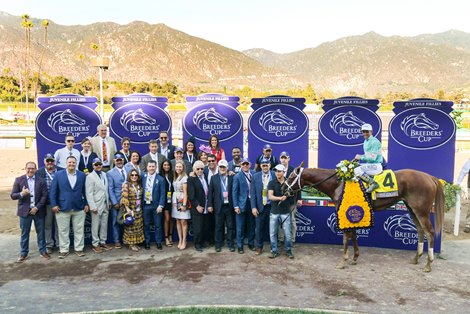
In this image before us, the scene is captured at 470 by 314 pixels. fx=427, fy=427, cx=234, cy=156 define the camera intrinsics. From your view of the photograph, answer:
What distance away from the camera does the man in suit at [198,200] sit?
8.71m

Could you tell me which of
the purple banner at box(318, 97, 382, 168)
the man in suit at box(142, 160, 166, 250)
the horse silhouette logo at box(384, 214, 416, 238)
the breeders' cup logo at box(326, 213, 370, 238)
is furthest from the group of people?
the horse silhouette logo at box(384, 214, 416, 238)

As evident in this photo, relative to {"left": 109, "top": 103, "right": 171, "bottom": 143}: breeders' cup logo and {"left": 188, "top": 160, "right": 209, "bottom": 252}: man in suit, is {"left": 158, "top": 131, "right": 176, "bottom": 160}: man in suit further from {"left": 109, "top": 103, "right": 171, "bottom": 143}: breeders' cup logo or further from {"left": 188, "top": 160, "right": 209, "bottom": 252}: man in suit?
{"left": 188, "top": 160, "right": 209, "bottom": 252}: man in suit

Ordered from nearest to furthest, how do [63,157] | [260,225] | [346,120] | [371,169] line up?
1. [371,169]
2. [260,225]
3. [63,157]
4. [346,120]

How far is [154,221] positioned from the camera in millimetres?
9039

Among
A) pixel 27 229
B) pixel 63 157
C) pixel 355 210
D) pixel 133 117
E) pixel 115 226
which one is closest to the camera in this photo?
pixel 355 210

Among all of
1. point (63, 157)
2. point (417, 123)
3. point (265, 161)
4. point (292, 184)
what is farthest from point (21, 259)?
point (417, 123)

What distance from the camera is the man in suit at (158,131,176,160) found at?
9.75 metres

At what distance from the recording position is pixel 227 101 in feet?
35.1

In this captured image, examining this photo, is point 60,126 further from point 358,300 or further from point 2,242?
point 358,300

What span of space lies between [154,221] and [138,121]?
290cm

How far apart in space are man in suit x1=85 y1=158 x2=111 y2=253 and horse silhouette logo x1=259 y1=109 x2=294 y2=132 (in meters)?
3.95

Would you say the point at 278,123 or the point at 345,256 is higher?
the point at 278,123

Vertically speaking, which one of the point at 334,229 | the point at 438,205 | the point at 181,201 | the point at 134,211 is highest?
the point at 438,205

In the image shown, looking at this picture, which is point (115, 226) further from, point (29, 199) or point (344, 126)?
point (344, 126)
